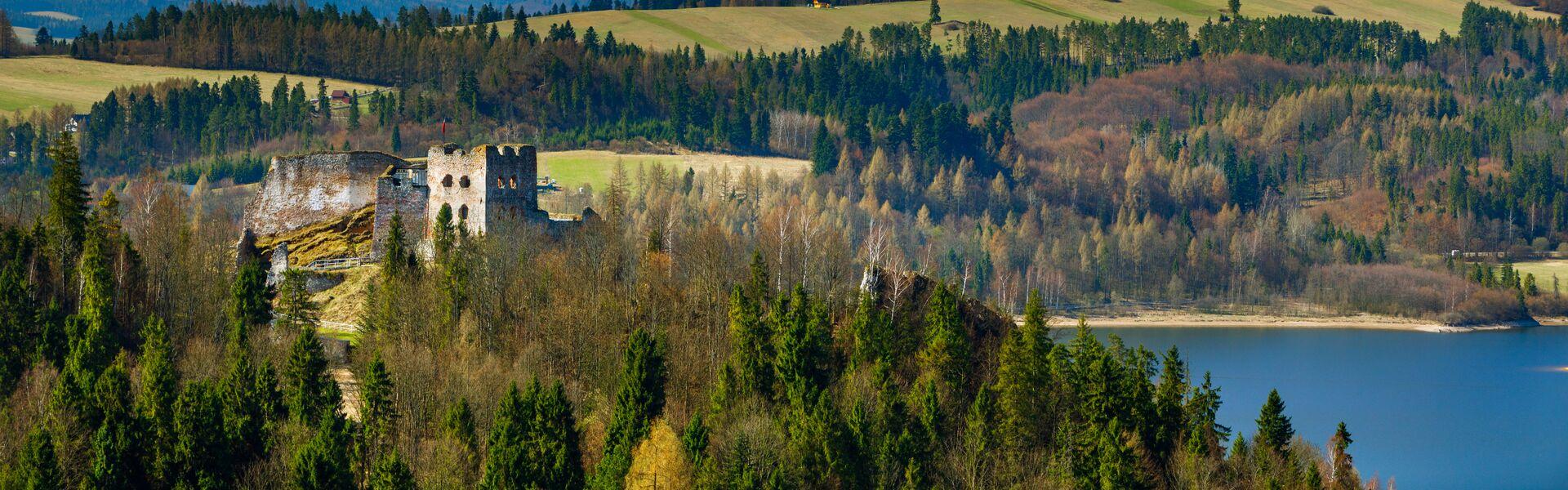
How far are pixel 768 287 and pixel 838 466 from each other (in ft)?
46.7

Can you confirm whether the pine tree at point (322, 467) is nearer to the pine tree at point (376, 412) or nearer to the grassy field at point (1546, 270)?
the pine tree at point (376, 412)

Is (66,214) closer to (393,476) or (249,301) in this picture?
(249,301)

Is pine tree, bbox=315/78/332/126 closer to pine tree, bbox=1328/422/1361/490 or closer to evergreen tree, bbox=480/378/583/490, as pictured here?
pine tree, bbox=1328/422/1361/490

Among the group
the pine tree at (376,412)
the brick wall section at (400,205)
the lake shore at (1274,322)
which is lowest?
the lake shore at (1274,322)

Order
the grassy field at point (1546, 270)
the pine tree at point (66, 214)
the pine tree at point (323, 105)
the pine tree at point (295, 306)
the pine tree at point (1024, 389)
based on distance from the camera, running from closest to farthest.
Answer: the pine tree at point (1024, 389) < the pine tree at point (295, 306) < the pine tree at point (66, 214) < the pine tree at point (323, 105) < the grassy field at point (1546, 270)

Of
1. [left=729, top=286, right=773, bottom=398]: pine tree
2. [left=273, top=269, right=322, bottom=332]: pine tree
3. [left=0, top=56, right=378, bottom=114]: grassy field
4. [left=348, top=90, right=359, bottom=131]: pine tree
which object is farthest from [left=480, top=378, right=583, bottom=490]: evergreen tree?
[left=0, top=56, right=378, bottom=114]: grassy field

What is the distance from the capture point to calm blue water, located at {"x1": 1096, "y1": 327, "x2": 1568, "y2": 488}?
92938 millimetres

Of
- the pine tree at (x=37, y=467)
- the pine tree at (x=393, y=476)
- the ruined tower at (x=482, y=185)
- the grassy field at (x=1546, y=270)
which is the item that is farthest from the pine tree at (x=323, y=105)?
the pine tree at (x=393, y=476)

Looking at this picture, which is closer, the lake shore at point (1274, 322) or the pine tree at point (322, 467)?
the pine tree at point (322, 467)

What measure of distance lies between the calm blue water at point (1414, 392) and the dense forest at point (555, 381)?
85.7 ft

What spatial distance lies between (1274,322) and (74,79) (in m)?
103

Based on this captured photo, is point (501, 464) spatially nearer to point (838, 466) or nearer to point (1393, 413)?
point (838, 466)

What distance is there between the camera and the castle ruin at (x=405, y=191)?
69188 millimetres

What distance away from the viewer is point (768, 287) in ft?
239
